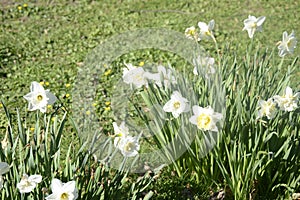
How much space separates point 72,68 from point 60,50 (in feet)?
1.41

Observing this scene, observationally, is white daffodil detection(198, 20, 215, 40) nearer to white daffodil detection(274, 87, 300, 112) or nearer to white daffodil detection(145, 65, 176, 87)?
white daffodil detection(145, 65, 176, 87)

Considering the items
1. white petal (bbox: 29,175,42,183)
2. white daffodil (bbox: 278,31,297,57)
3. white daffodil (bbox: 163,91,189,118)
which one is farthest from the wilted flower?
white petal (bbox: 29,175,42,183)

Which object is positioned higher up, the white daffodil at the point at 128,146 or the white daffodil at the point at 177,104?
the white daffodil at the point at 177,104

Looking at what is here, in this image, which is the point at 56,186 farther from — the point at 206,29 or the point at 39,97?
the point at 206,29

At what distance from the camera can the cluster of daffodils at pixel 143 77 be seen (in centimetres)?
289

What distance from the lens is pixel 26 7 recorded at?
6.17 metres

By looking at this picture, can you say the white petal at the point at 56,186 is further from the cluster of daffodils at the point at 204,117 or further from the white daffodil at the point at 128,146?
the cluster of daffodils at the point at 204,117

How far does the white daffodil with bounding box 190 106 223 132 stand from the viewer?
2518 millimetres

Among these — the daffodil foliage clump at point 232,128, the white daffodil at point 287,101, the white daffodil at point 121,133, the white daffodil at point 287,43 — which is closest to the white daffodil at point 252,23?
the daffodil foliage clump at point 232,128

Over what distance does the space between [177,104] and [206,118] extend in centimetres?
19

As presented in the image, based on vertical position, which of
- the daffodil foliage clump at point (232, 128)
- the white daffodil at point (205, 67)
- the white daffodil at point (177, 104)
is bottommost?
the daffodil foliage clump at point (232, 128)

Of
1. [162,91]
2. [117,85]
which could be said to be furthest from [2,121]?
[162,91]

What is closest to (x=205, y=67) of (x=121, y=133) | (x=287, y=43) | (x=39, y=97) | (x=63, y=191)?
(x=287, y=43)

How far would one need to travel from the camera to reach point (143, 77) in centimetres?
291
